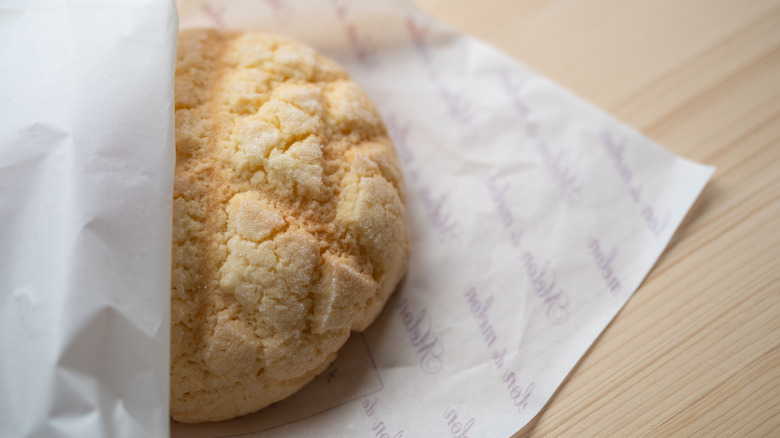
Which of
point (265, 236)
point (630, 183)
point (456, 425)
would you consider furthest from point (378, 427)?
point (630, 183)

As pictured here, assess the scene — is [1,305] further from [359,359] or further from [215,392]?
[359,359]

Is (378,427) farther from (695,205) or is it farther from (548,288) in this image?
(695,205)

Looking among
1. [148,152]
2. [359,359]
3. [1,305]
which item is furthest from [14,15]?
[359,359]

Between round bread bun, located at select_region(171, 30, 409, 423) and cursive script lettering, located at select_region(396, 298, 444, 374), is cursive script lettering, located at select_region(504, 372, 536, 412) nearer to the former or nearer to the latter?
cursive script lettering, located at select_region(396, 298, 444, 374)

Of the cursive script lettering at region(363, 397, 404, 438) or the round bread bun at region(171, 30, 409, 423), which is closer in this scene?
the round bread bun at region(171, 30, 409, 423)

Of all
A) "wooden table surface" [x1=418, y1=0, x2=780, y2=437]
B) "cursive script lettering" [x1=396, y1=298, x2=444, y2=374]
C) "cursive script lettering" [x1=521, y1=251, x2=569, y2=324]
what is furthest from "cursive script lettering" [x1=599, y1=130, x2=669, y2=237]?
"cursive script lettering" [x1=396, y1=298, x2=444, y2=374]

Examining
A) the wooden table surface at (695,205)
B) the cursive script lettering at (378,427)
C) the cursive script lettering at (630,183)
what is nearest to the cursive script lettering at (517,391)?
the wooden table surface at (695,205)

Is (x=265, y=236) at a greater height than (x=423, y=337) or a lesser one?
greater
